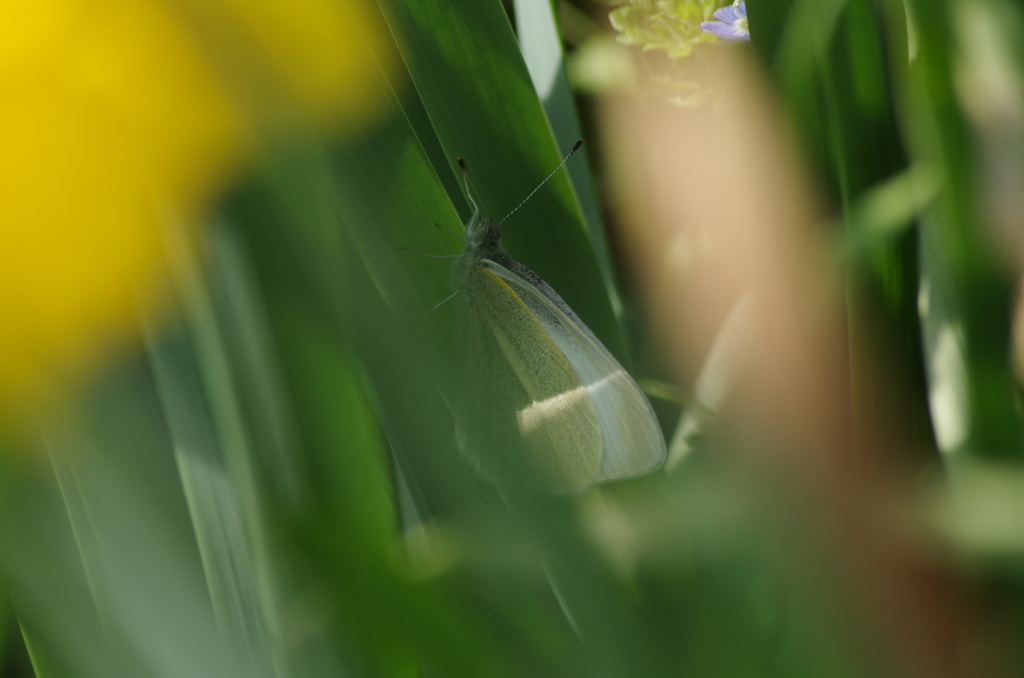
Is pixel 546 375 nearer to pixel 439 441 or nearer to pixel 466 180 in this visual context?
pixel 466 180

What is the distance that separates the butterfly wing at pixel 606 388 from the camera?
0.52m

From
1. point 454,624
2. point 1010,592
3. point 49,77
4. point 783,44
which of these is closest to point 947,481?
point 1010,592

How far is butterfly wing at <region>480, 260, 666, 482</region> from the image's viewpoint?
1.71 feet

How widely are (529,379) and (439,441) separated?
0.48 metres

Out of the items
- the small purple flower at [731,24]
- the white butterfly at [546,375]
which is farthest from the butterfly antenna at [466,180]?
the small purple flower at [731,24]

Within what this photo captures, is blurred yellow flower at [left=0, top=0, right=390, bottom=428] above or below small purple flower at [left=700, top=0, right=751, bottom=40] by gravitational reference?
above

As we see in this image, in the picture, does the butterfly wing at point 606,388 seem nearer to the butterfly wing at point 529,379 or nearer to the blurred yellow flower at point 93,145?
the butterfly wing at point 529,379

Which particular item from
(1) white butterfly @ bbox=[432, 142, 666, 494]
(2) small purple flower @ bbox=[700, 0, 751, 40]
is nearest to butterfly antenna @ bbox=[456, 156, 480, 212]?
(1) white butterfly @ bbox=[432, 142, 666, 494]

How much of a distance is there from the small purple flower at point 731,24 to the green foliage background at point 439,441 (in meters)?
0.03

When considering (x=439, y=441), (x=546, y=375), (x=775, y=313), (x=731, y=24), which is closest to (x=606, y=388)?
(x=546, y=375)

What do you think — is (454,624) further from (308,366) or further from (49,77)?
(49,77)

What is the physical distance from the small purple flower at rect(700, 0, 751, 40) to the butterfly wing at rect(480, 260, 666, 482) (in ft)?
0.81

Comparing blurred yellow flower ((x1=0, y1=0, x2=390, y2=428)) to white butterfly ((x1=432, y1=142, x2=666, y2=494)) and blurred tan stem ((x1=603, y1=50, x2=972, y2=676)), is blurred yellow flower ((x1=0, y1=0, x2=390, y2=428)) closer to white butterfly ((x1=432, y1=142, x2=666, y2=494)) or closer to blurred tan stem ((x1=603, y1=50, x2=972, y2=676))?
white butterfly ((x1=432, y1=142, x2=666, y2=494))

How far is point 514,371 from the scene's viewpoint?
0.66 meters
